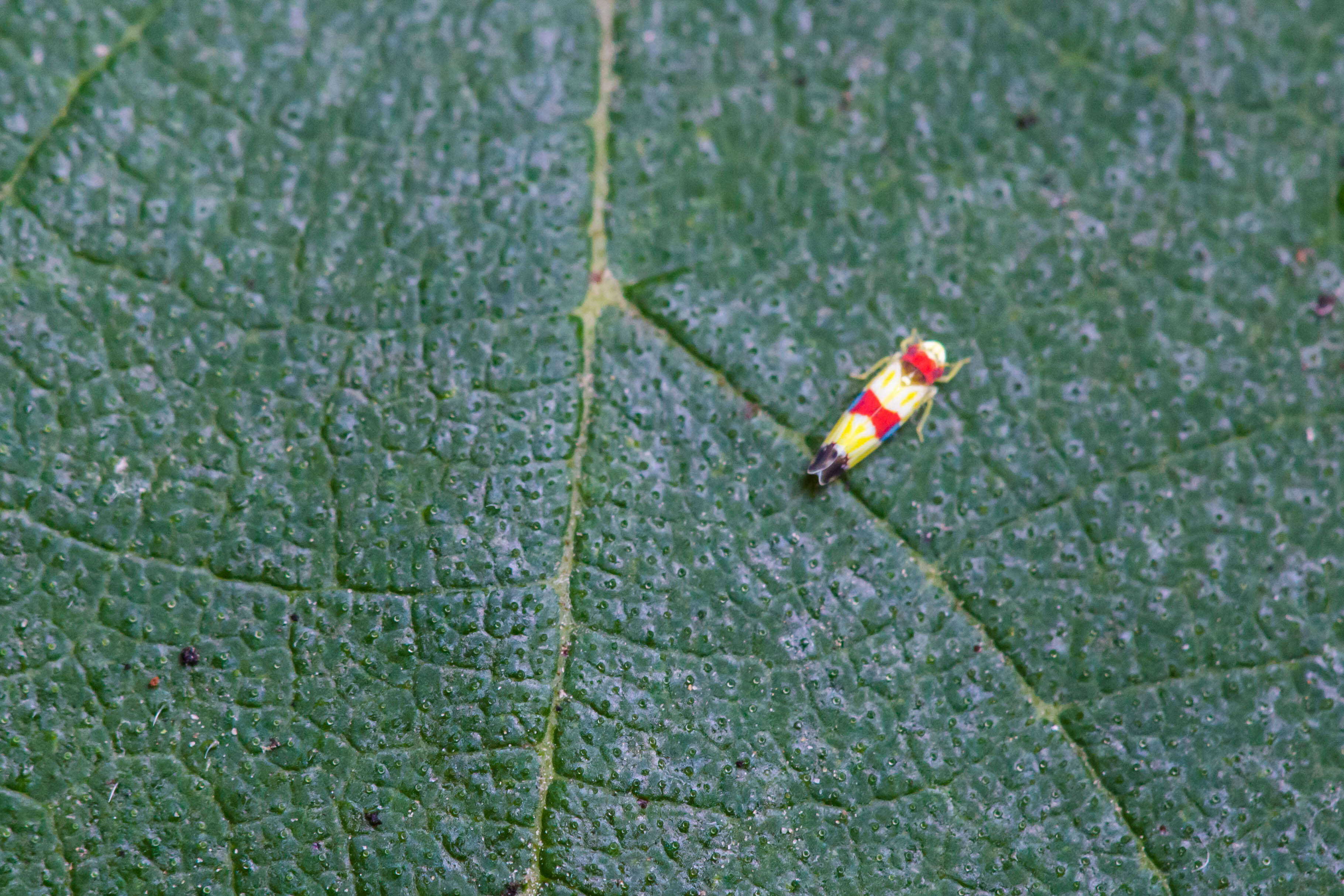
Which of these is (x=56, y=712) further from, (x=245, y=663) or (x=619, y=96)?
(x=619, y=96)

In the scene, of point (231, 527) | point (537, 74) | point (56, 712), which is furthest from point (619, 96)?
point (56, 712)

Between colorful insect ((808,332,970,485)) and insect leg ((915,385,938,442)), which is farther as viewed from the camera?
insect leg ((915,385,938,442))

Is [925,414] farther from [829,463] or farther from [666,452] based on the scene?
[666,452]

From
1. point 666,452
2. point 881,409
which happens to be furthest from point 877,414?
point 666,452

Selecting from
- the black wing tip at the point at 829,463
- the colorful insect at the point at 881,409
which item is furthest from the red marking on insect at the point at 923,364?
the black wing tip at the point at 829,463

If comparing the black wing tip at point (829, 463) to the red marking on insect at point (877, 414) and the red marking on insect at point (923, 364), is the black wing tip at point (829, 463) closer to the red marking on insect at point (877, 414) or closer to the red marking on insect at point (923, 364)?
the red marking on insect at point (877, 414)

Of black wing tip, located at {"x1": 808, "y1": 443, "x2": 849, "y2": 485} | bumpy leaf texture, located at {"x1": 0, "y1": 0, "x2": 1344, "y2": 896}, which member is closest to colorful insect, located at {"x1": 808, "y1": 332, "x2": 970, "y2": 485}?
black wing tip, located at {"x1": 808, "y1": 443, "x2": 849, "y2": 485}

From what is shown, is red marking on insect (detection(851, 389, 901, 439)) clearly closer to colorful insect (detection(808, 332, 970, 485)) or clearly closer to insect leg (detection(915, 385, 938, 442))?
colorful insect (detection(808, 332, 970, 485))
